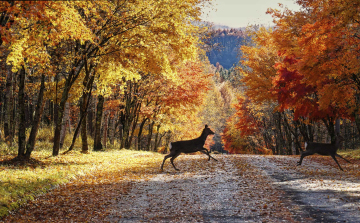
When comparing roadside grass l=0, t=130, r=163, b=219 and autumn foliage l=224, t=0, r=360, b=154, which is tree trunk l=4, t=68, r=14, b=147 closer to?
roadside grass l=0, t=130, r=163, b=219

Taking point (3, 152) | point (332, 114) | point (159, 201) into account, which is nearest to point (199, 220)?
point (159, 201)

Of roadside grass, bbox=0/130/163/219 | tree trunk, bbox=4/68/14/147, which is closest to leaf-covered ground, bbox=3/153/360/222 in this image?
roadside grass, bbox=0/130/163/219

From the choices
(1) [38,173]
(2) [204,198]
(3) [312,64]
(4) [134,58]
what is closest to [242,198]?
(2) [204,198]

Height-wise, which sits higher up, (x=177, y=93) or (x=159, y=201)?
(x=177, y=93)

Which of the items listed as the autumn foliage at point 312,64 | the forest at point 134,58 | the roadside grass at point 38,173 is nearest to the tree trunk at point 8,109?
the forest at point 134,58

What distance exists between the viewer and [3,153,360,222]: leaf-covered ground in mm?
7094

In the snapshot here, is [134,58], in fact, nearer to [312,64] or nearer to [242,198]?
[312,64]

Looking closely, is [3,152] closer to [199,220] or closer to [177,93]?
[199,220]

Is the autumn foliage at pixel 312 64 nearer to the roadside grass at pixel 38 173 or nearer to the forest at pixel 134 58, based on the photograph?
the forest at pixel 134 58

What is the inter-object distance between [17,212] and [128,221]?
2.85 m

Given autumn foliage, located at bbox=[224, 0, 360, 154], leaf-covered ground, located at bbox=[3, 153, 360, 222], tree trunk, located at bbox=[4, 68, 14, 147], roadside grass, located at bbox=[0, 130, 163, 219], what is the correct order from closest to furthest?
leaf-covered ground, located at bbox=[3, 153, 360, 222], roadside grass, located at bbox=[0, 130, 163, 219], autumn foliage, located at bbox=[224, 0, 360, 154], tree trunk, located at bbox=[4, 68, 14, 147]

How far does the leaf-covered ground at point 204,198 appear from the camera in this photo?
7094 mm

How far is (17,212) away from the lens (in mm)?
7629

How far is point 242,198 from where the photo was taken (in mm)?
8656
